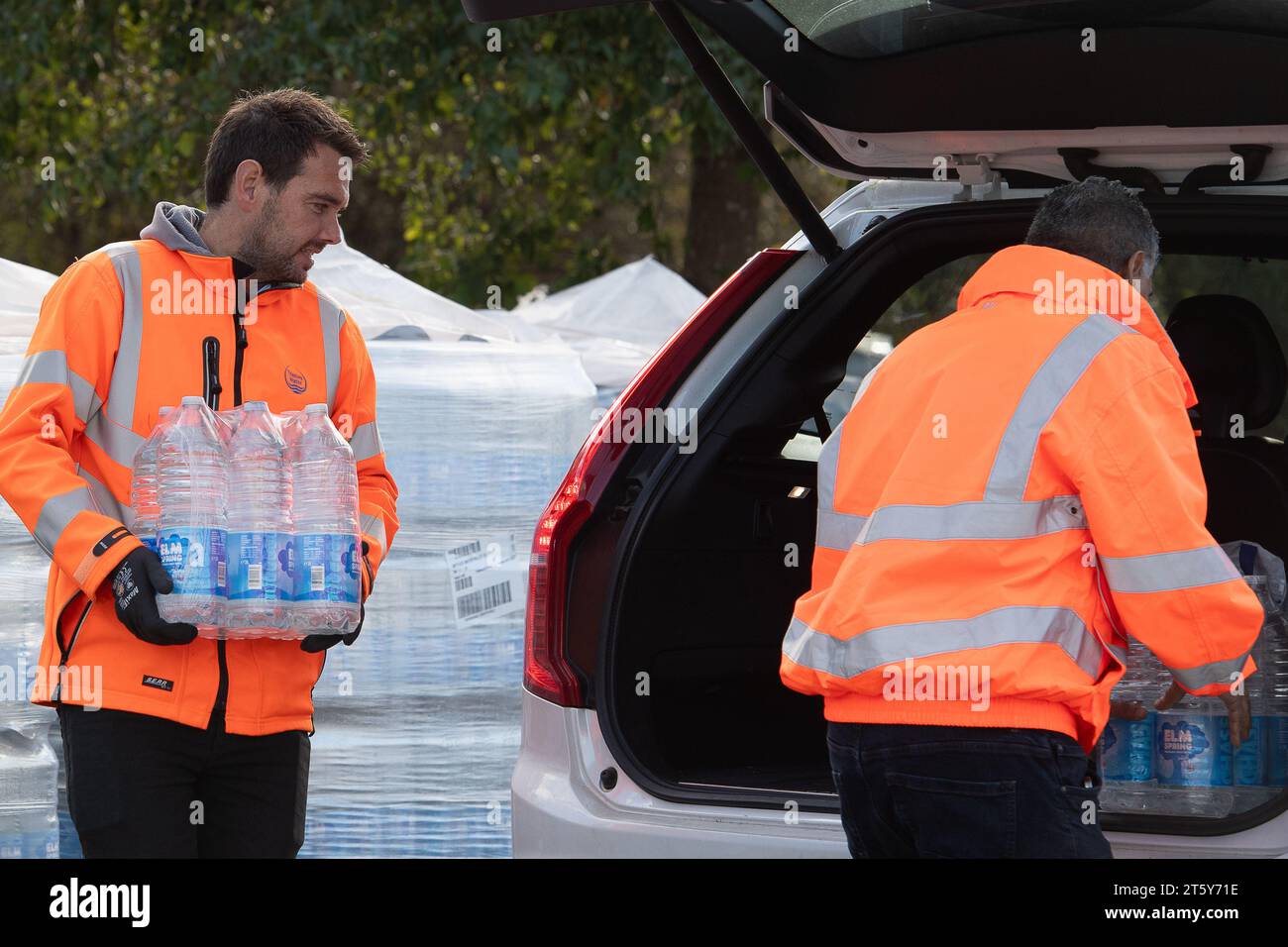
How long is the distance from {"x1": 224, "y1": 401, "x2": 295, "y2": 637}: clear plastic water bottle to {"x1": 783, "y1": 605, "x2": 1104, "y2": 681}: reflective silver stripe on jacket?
3.07 ft

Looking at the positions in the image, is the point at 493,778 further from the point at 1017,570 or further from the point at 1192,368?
the point at 1017,570

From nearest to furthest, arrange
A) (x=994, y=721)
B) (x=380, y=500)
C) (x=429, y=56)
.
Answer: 1. (x=994, y=721)
2. (x=380, y=500)
3. (x=429, y=56)

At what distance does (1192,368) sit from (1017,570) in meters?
1.63

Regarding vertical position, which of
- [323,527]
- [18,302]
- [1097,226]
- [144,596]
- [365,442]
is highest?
[18,302]

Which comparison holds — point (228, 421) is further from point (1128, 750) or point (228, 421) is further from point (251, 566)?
point (1128, 750)

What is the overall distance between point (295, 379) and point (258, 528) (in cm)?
36

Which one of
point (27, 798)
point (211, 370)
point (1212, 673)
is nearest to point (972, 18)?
point (1212, 673)

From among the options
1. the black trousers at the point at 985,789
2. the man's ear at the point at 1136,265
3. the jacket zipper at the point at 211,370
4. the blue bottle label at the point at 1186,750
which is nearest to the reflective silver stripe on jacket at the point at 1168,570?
the black trousers at the point at 985,789

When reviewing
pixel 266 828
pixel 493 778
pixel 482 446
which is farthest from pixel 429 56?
pixel 266 828

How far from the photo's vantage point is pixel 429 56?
9.16m

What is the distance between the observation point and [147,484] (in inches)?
120

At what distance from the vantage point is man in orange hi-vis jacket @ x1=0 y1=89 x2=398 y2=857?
2.98 m

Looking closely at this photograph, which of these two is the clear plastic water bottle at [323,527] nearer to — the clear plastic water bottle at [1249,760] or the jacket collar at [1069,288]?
the jacket collar at [1069,288]

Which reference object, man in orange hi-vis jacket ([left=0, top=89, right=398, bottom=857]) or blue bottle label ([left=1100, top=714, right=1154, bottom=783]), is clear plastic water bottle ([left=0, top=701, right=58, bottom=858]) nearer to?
man in orange hi-vis jacket ([left=0, top=89, right=398, bottom=857])
